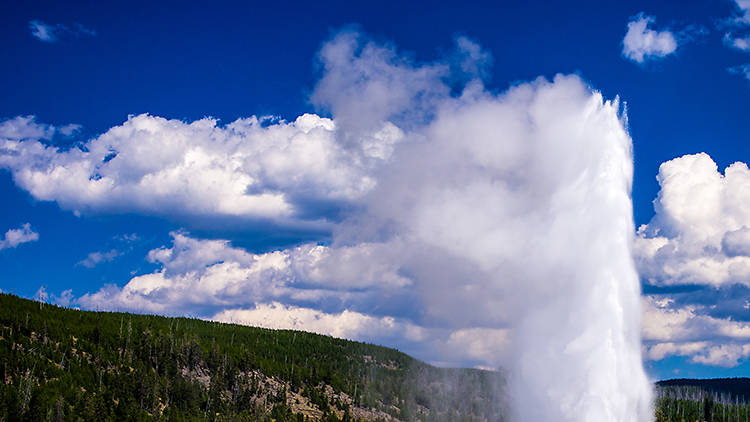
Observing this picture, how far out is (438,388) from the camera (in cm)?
19888

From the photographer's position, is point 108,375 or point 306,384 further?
point 306,384

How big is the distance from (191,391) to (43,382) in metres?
25.9

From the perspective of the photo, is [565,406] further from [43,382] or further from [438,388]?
[438,388]

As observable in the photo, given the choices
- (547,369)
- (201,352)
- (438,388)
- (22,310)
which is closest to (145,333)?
(201,352)

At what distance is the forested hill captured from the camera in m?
103

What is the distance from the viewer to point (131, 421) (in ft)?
329

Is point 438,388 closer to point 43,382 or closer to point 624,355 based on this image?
point 43,382

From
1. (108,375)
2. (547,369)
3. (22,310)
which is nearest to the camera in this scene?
(547,369)

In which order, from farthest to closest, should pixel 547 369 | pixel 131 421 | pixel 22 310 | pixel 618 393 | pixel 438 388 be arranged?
pixel 438 388 < pixel 22 310 < pixel 131 421 < pixel 547 369 < pixel 618 393

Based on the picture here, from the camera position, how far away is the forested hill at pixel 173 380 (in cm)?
10275

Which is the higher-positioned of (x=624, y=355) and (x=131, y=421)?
(x=624, y=355)

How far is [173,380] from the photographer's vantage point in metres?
127

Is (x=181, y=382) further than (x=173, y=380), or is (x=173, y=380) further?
(x=173, y=380)

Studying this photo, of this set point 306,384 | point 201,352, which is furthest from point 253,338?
point 201,352
